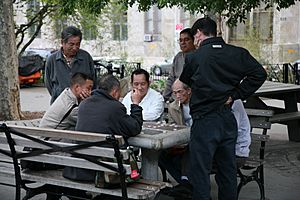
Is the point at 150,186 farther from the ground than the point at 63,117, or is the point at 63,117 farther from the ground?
the point at 63,117

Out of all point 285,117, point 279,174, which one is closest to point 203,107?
point 279,174

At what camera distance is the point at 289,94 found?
9.58m

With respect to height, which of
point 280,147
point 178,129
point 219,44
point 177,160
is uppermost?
point 219,44

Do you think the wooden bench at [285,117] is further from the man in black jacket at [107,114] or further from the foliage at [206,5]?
the man in black jacket at [107,114]

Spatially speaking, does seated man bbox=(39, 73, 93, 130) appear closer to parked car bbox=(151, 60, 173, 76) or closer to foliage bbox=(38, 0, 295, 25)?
foliage bbox=(38, 0, 295, 25)

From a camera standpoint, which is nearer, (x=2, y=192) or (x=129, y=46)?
(x=2, y=192)

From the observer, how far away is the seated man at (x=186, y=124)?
5.55 meters

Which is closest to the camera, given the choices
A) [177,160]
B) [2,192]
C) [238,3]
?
[177,160]

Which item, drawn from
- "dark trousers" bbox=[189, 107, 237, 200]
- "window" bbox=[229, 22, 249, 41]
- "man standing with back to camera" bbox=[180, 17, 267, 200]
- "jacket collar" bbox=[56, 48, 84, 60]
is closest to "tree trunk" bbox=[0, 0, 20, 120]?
"jacket collar" bbox=[56, 48, 84, 60]

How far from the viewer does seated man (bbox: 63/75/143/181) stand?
4.80m

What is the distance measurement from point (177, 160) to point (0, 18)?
603 cm

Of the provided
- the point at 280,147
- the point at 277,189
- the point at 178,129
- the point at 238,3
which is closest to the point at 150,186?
the point at 178,129

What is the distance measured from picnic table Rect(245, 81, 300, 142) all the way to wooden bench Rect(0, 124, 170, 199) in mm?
4628

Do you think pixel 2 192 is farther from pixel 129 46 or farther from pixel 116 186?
pixel 129 46
